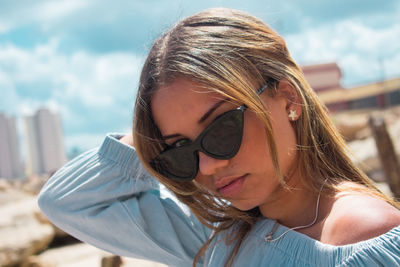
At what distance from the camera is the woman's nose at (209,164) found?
4.91ft

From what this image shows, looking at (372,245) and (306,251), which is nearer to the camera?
(372,245)

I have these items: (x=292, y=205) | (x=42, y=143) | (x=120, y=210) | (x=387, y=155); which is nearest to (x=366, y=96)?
(x=387, y=155)

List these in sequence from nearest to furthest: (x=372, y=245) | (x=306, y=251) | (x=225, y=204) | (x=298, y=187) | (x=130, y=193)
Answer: (x=372, y=245)
(x=306, y=251)
(x=298, y=187)
(x=225, y=204)
(x=130, y=193)

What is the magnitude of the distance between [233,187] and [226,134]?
20cm

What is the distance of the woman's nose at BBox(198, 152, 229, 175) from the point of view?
4.91 ft

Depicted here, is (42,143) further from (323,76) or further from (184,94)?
(184,94)

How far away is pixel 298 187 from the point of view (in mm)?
1541

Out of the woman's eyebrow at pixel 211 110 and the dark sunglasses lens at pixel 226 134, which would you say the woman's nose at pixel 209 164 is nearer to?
the dark sunglasses lens at pixel 226 134

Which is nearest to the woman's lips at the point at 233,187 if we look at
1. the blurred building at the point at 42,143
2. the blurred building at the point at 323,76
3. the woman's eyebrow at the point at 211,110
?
the woman's eyebrow at the point at 211,110

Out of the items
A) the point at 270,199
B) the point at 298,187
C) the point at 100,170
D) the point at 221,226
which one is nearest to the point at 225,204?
the point at 221,226

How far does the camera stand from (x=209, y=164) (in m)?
1.53

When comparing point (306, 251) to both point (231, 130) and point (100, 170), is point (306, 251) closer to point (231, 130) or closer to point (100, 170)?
point (231, 130)

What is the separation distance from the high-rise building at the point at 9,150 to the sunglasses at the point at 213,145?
44.7 meters

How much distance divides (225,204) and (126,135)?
66cm
